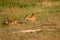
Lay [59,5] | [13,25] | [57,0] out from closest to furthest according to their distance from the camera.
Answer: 1. [13,25]
2. [59,5]
3. [57,0]

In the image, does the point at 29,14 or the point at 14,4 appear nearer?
the point at 29,14

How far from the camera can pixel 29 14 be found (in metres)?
9.16

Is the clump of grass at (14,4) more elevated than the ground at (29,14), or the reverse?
the clump of grass at (14,4)

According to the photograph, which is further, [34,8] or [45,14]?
[34,8]

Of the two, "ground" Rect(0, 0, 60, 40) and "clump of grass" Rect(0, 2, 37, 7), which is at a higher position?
"clump of grass" Rect(0, 2, 37, 7)

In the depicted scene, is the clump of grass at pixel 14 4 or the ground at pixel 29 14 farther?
the clump of grass at pixel 14 4

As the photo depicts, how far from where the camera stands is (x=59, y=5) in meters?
11.2

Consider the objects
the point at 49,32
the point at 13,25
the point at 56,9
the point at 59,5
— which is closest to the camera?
the point at 49,32

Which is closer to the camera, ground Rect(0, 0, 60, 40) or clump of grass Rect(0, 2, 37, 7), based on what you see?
ground Rect(0, 0, 60, 40)

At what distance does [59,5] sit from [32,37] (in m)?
5.22

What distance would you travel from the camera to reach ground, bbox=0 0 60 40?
21.1 feet

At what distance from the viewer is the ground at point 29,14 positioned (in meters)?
6.44

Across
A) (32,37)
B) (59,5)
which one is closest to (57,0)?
(59,5)

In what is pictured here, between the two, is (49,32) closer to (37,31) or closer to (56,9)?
(37,31)
